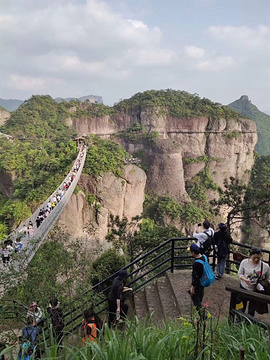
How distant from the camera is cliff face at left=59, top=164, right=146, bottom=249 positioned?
748 inches

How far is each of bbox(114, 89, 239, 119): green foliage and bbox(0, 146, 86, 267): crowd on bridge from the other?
27.6m

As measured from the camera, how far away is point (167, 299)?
4.84 m

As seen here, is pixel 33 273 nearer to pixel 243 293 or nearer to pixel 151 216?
pixel 243 293

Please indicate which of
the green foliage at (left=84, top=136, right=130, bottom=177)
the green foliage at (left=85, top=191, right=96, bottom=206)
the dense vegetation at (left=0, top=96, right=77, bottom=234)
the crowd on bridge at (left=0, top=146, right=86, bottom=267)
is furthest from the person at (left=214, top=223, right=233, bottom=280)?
the green foliage at (left=84, top=136, right=130, bottom=177)

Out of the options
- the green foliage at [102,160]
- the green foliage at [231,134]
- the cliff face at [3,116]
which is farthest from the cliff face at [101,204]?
→ the cliff face at [3,116]

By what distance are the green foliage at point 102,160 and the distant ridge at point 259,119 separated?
60.2 meters

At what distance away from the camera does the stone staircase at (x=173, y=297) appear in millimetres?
4434

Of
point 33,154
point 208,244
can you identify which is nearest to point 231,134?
point 33,154

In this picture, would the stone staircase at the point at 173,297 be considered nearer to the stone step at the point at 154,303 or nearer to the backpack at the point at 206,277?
the stone step at the point at 154,303

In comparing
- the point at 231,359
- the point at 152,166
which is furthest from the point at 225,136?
the point at 231,359

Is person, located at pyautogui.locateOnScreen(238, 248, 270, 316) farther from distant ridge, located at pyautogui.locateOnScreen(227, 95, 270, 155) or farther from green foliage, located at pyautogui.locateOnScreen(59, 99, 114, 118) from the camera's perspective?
distant ridge, located at pyautogui.locateOnScreen(227, 95, 270, 155)

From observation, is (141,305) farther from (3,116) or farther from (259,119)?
(259,119)

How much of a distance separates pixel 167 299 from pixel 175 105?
4364cm

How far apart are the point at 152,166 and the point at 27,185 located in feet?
69.8
